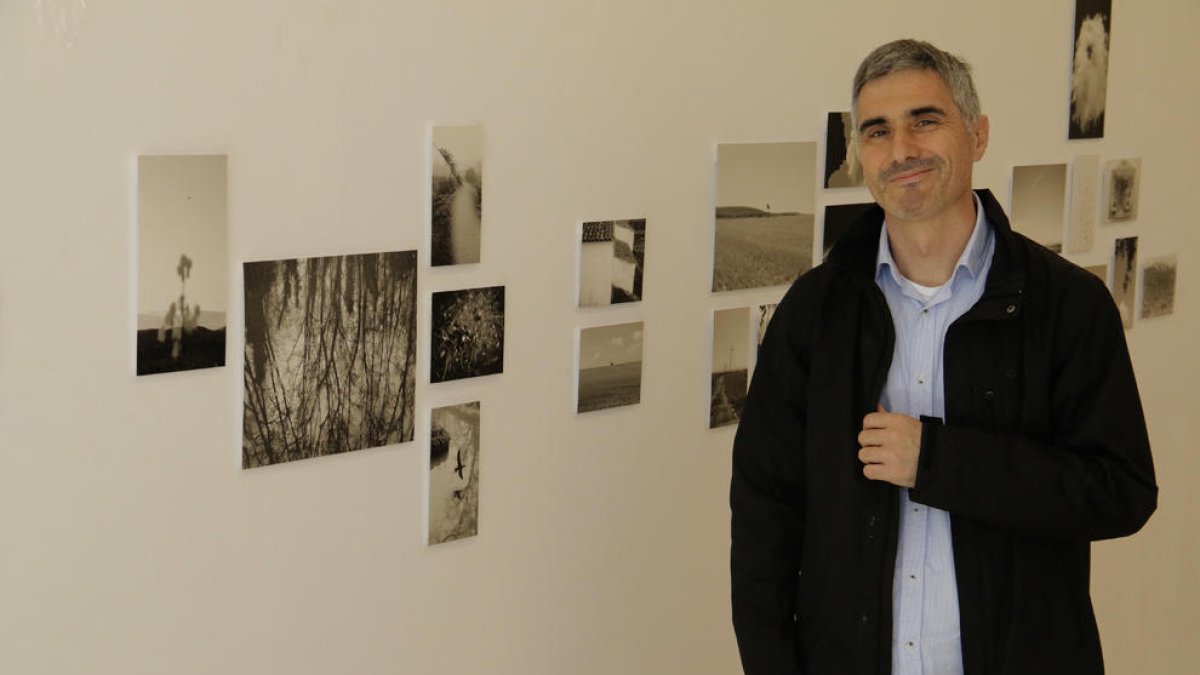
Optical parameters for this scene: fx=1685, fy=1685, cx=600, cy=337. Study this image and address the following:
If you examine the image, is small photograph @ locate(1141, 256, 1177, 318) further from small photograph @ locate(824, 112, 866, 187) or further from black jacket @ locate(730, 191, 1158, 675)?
black jacket @ locate(730, 191, 1158, 675)

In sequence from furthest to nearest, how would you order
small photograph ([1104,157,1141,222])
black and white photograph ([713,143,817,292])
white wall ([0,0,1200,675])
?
small photograph ([1104,157,1141,222]) → black and white photograph ([713,143,817,292]) → white wall ([0,0,1200,675])

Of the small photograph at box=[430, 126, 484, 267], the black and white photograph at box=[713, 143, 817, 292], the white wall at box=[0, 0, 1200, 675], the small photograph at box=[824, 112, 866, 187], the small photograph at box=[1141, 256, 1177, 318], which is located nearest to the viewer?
the white wall at box=[0, 0, 1200, 675]

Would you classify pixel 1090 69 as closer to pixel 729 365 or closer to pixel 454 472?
pixel 729 365

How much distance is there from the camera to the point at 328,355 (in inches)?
107

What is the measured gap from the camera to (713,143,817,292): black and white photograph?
10.9 feet

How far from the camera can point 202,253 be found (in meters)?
2.51

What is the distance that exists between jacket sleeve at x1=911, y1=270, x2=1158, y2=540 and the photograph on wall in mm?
1597

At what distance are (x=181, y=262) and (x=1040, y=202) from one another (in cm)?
228

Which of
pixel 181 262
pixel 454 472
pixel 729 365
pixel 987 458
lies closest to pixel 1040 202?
pixel 729 365

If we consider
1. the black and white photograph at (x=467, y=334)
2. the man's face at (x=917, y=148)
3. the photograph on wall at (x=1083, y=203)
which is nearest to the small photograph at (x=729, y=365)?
the black and white photograph at (x=467, y=334)

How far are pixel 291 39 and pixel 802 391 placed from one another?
96 centimetres

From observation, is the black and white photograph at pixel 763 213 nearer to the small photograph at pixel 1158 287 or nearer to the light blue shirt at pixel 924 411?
the light blue shirt at pixel 924 411

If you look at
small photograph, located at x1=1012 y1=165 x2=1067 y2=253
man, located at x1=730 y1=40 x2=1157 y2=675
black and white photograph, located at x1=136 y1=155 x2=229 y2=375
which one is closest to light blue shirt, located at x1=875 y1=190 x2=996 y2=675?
man, located at x1=730 y1=40 x2=1157 y2=675

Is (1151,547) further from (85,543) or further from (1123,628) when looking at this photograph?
(85,543)
